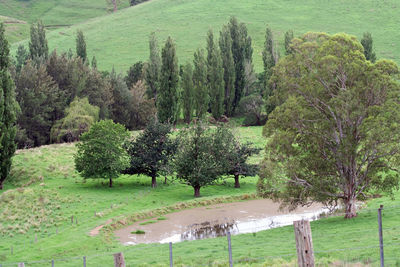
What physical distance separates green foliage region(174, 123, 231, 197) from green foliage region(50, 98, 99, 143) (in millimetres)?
26559

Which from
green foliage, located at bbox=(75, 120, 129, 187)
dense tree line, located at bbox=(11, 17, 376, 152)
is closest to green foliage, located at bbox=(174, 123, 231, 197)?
green foliage, located at bbox=(75, 120, 129, 187)

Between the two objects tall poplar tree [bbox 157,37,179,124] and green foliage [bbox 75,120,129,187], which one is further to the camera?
tall poplar tree [bbox 157,37,179,124]

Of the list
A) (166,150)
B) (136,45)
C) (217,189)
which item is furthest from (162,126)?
(136,45)

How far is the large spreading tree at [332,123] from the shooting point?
3038cm

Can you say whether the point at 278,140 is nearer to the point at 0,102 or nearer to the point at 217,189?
the point at 217,189

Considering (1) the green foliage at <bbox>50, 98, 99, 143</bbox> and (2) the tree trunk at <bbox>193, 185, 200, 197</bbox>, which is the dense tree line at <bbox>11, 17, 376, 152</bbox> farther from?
(2) the tree trunk at <bbox>193, 185, 200, 197</bbox>

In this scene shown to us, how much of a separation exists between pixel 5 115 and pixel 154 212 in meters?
20.4

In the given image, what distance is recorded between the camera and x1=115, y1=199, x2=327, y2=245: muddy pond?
37.8 metres

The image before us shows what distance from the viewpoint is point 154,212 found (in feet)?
148

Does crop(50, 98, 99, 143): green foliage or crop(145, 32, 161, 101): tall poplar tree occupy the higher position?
crop(145, 32, 161, 101): tall poplar tree

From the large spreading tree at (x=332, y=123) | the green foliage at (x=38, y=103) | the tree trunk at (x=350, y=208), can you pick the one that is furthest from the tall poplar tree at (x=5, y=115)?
the tree trunk at (x=350, y=208)

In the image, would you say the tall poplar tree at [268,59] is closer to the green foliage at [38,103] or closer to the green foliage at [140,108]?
the green foliage at [140,108]

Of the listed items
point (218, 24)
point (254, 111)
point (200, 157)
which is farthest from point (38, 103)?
point (218, 24)

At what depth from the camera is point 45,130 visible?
79562 millimetres
